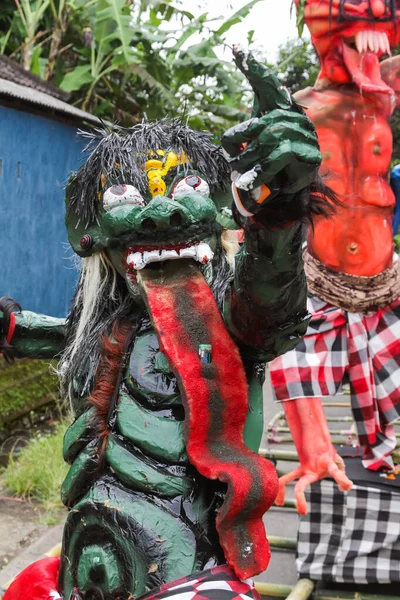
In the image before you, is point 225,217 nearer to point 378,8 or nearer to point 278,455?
point 378,8

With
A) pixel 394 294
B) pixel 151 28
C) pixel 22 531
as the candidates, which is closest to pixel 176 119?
pixel 394 294

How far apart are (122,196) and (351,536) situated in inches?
59.5

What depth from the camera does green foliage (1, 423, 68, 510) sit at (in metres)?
3.31

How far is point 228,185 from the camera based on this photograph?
1.31 metres

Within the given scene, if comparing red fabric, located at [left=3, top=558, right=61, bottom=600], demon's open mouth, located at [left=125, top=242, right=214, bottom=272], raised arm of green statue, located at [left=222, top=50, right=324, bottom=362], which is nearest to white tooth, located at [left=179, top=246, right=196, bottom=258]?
demon's open mouth, located at [left=125, top=242, right=214, bottom=272]

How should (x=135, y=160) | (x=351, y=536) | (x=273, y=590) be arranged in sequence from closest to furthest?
1. (x=135, y=160)
2. (x=273, y=590)
3. (x=351, y=536)

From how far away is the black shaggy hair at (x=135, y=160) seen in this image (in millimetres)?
1254

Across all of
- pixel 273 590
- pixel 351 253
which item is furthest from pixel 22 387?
pixel 351 253

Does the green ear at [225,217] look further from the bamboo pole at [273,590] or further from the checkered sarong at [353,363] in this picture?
the bamboo pole at [273,590]

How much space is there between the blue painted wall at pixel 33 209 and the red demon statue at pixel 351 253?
2039 mm

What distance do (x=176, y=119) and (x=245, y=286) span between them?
0.48 metres

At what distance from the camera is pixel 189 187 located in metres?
1.21

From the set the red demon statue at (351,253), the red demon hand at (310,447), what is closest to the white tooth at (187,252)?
the red demon statue at (351,253)

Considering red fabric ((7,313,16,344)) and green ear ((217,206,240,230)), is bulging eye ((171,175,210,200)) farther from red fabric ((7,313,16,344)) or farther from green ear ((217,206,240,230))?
red fabric ((7,313,16,344))
